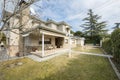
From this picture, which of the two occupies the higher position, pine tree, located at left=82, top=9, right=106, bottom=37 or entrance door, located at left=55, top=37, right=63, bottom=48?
pine tree, located at left=82, top=9, right=106, bottom=37

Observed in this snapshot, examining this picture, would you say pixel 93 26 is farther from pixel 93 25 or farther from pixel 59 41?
pixel 59 41

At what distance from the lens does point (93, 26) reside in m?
50.5

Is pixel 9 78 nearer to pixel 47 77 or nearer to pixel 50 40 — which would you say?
pixel 47 77

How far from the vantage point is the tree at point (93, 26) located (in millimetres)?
47934

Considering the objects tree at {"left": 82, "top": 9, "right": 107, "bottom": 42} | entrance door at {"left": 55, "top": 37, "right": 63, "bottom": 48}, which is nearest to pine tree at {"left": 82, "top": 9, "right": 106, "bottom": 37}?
tree at {"left": 82, "top": 9, "right": 107, "bottom": 42}

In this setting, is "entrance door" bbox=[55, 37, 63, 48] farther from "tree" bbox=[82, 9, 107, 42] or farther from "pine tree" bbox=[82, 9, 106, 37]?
"pine tree" bbox=[82, 9, 106, 37]

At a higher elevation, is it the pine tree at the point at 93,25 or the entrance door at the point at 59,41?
the pine tree at the point at 93,25

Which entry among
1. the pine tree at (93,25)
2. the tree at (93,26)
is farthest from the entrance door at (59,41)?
the pine tree at (93,25)

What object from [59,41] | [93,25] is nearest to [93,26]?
[93,25]

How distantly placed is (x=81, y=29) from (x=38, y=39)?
39.3m

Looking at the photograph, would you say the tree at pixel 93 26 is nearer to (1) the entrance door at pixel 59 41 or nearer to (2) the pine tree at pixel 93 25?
(2) the pine tree at pixel 93 25

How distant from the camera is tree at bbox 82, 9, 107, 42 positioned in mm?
47934

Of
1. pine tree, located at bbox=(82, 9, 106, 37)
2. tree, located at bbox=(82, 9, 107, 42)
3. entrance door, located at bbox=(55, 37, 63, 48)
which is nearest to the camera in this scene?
entrance door, located at bbox=(55, 37, 63, 48)

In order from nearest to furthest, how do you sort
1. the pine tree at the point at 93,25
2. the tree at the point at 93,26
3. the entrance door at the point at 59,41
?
the entrance door at the point at 59,41 → the tree at the point at 93,26 → the pine tree at the point at 93,25
